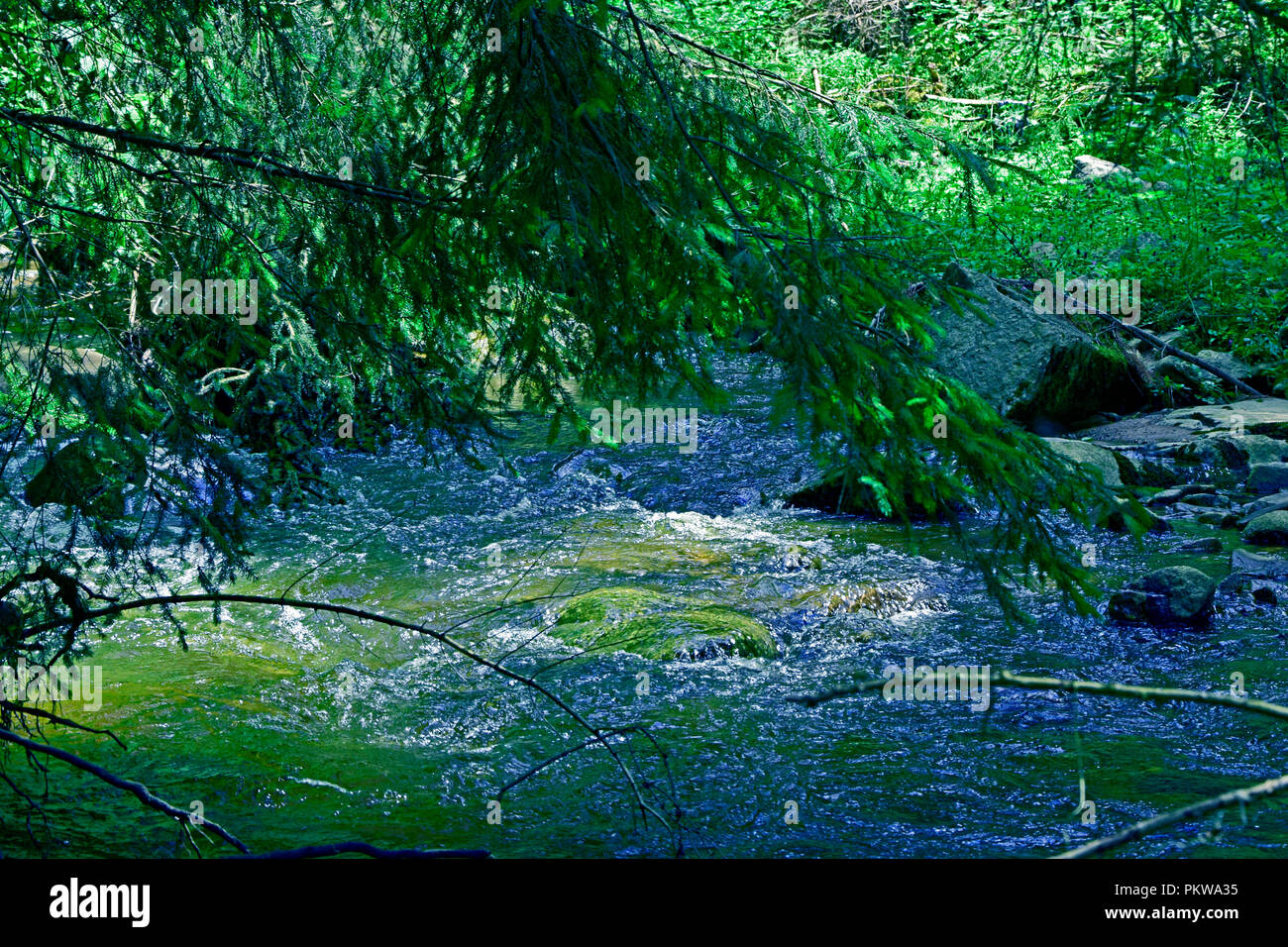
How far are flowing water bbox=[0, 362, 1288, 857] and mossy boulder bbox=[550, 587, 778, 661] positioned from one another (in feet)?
0.44

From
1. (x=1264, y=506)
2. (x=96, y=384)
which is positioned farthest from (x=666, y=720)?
(x=1264, y=506)

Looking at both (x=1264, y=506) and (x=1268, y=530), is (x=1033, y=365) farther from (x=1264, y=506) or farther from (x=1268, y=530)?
(x=1268, y=530)

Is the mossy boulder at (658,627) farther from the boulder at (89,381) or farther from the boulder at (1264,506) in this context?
the boulder at (1264,506)

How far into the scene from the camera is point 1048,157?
17.3 metres

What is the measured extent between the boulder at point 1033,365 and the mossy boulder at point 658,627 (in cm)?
541

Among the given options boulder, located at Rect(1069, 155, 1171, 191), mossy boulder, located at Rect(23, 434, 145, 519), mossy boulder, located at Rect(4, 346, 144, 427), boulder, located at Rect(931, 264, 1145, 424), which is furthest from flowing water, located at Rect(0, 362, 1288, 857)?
boulder, located at Rect(1069, 155, 1171, 191)

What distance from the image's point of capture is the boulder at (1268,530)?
26.9 ft

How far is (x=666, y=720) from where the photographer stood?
19.5 feet

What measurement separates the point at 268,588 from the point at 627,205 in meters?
5.49

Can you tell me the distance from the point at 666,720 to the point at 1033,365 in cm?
747

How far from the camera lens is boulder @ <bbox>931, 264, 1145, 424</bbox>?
11.7 metres

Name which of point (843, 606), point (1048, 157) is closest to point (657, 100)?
point (843, 606)

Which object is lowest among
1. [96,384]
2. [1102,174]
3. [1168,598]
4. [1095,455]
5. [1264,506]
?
[1168,598]
